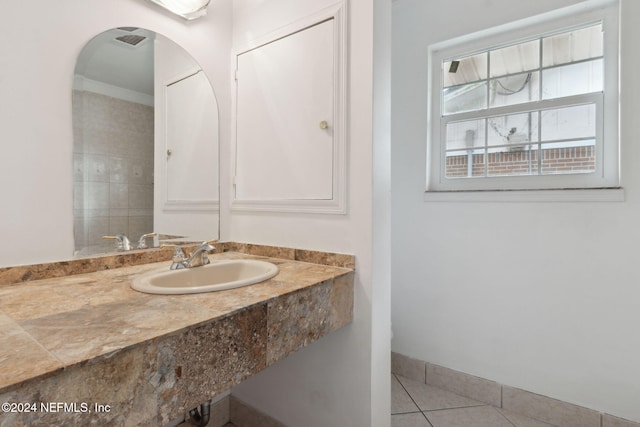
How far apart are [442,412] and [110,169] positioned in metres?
2.01

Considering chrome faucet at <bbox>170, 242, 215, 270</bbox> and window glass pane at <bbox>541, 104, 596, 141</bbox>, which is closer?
chrome faucet at <bbox>170, 242, 215, 270</bbox>

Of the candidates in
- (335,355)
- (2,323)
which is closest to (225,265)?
(335,355)

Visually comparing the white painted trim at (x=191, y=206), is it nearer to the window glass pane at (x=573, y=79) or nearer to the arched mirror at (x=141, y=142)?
the arched mirror at (x=141, y=142)

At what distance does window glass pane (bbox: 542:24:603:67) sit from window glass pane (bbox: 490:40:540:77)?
0.04 metres

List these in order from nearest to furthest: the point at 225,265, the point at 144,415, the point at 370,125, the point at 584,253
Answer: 1. the point at 144,415
2. the point at 370,125
3. the point at 225,265
4. the point at 584,253

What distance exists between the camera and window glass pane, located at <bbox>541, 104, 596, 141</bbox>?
1.66 metres

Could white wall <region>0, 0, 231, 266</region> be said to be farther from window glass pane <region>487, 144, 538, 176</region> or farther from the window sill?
window glass pane <region>487, 144, 538, 176</region>

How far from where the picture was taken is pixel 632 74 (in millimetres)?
1488

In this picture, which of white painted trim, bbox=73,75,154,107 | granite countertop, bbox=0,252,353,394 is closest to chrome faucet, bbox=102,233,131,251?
granite countertop, bbox=0,252,353,394

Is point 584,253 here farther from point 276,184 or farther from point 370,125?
point 276,184

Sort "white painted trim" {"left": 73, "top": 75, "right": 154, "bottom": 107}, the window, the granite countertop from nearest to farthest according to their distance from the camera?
1. the granite countertop
2. "white painted trim" {"left": 73, "top": 75, "right": 154, "bottom": 107}
3. the window

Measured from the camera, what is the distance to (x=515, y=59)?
1.87 meters

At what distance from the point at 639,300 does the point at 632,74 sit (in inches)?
40.9

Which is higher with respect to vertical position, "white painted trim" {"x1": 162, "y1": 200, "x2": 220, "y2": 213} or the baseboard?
"white painted trim" {"x1": 162, "y1": 200, "x2": 220, "y2": 213}
